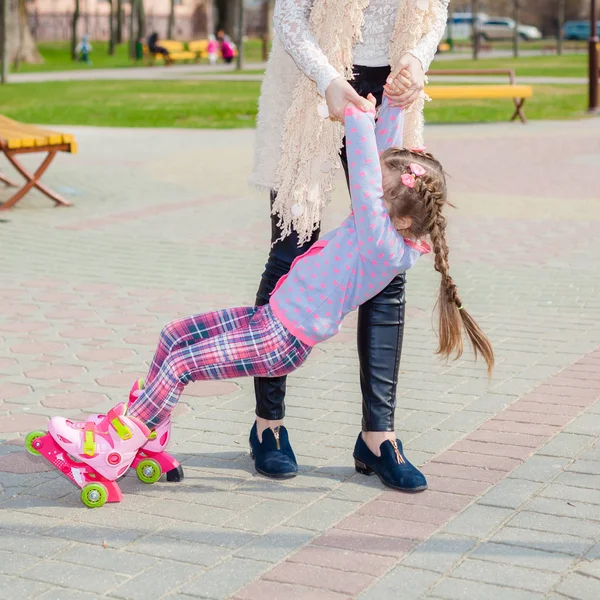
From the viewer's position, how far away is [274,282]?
3.76 metres

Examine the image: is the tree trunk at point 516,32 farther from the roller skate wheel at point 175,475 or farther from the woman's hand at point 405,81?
the roller skate wheel at point 175,475

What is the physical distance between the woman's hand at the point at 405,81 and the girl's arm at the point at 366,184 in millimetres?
164

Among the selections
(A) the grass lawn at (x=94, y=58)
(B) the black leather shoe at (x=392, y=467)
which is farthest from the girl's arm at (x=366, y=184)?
(A) the grass lawn at (x=94, y=58)

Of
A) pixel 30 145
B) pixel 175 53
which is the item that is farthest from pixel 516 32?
pixel 30 145

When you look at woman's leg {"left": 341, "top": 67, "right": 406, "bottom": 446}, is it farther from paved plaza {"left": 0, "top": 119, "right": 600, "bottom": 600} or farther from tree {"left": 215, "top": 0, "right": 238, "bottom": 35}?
tree {"left": 215, "top": 0, "right": 238, "bottom": 35}

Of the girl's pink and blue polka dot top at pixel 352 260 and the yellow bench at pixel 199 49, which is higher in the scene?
the yellow bench at pixel 199 49

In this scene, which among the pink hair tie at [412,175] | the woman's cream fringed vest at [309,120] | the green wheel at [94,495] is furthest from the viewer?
A: the woman's cream fringed vest at [309,120]

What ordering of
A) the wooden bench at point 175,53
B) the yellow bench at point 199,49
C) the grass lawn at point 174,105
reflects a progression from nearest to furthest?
the grass lawn at point 174,105, the wooden bench at point 175,53, the yellow bench at point 199,49

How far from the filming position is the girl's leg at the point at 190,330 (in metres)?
3.61

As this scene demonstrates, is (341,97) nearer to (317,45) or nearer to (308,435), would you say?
(317,45)

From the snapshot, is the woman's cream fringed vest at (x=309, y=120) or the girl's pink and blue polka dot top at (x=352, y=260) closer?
the girl's pink and blue polka dot top at (x=352, y=260)

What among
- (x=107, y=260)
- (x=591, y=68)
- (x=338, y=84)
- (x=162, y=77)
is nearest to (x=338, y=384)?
(x=338, y=84)

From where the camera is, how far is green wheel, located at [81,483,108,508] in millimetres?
3430

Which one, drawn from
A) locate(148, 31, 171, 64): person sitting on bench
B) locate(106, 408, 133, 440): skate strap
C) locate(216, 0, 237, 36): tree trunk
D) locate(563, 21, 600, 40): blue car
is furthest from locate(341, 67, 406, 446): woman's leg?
locate(563, 21, 600, 40): blue car
